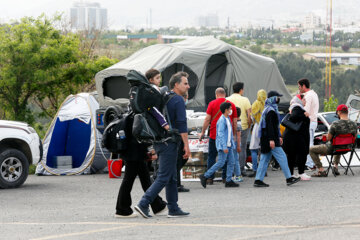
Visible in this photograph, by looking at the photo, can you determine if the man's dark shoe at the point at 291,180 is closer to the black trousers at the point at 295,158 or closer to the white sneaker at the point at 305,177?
the black trousers at the point at 295,158

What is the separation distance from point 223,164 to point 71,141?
6.24 m

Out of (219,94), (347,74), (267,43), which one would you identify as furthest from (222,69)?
(267,43)

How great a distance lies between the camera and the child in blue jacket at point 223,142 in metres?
13.3

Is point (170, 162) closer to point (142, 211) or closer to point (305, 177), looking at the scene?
point (142, 211)

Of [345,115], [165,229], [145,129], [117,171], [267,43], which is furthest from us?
[267,43]

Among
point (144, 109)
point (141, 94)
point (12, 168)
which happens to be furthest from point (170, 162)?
point (12, 168)

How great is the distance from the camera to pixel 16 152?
1452 centimetres

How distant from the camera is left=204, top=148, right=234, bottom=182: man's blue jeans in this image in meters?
13.3

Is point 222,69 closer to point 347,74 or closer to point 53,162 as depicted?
point 53,162

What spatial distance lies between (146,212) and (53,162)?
9.41 meters

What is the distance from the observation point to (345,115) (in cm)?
1497

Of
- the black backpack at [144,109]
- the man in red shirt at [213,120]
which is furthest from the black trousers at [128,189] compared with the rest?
the man in red shirt at [213,120]

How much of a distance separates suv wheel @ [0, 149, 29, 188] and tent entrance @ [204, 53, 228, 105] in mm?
6960

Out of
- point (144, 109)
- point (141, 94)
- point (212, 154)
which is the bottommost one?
point (212, 154)
